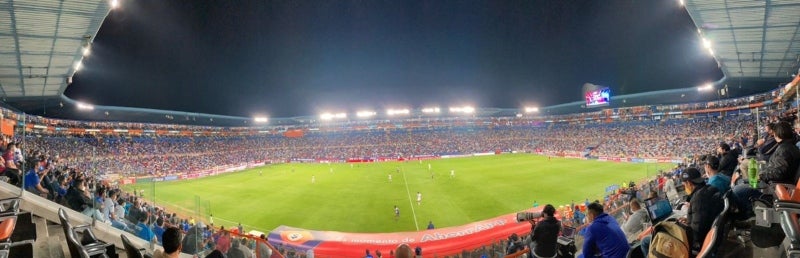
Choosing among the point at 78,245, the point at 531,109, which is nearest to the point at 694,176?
the point at 78,245

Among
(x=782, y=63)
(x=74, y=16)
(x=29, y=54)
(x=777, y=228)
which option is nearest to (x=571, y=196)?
(x=782, y=63)

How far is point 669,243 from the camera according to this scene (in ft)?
7.78

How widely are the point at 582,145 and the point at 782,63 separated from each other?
133 ft

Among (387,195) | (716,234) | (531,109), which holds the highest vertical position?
(531,109)

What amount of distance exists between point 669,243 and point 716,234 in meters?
0.68

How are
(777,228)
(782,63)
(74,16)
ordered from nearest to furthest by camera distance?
(777,228), (74,16), (782,63)

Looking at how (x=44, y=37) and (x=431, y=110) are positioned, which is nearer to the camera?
(x=44, y=37)

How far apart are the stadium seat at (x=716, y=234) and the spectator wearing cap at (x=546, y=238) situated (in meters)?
1.51

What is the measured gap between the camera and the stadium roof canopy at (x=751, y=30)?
47.3ft

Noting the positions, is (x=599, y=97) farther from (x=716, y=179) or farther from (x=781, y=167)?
(x=781, y=167)

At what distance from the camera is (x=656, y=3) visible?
3434 centimetres

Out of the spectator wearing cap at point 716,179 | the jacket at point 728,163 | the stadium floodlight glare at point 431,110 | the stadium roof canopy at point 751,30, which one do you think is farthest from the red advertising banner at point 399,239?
the stadium floodlight glare at point 431,110

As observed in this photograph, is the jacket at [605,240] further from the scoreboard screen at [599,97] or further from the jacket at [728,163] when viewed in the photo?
the scoreboard screen at [599,97]

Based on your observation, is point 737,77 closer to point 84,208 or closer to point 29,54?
point 84,208
